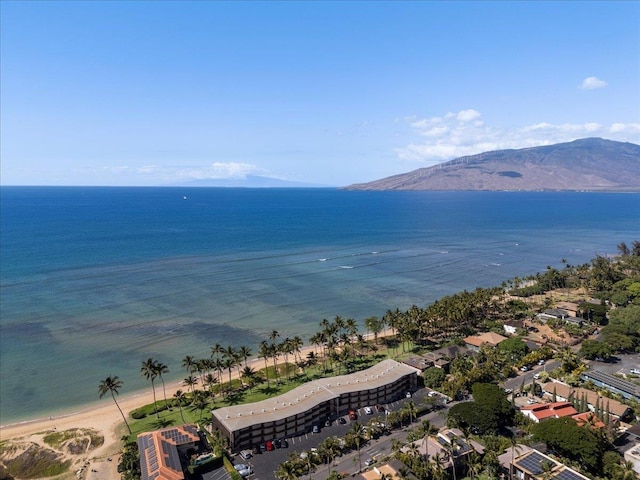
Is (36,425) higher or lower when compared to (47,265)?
lower

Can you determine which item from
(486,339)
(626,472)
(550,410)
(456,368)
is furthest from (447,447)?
(486,339)

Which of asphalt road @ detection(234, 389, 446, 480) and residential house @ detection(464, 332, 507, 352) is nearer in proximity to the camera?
asphalt road @ detection(234, 389, 446, 480)

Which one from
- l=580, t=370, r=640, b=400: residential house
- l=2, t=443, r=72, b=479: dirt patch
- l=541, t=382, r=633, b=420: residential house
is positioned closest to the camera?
l=2, t=443, r=72, b=479: dirt patch

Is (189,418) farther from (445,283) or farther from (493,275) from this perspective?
(493,275)

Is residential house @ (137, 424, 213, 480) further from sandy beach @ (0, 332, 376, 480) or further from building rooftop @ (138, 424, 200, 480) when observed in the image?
sandy beach @ (0, 332, 376, 480)

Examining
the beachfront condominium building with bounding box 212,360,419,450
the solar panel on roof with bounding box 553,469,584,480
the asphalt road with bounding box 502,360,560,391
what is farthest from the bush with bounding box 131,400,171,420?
the asphalt road with bounding box 502,360,560,391

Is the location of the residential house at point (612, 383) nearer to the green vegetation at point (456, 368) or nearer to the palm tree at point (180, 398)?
the green vegetation at point (456, 368)

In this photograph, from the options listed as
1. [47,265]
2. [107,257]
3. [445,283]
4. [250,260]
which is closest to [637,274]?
[445,283]

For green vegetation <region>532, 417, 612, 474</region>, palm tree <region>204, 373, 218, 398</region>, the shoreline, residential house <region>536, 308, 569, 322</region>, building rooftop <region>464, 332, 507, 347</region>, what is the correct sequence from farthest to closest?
residential house <region>536, 308, 569, 322</region>
building rooftop <region>464, 332, 507, 347</region>
palm tree <region>204, 373, 218, 398</region>
the shoreline
green vegetation <region>532, 417, 612, 474</region>

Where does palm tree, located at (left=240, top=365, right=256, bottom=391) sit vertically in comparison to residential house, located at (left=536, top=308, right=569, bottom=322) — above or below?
below
